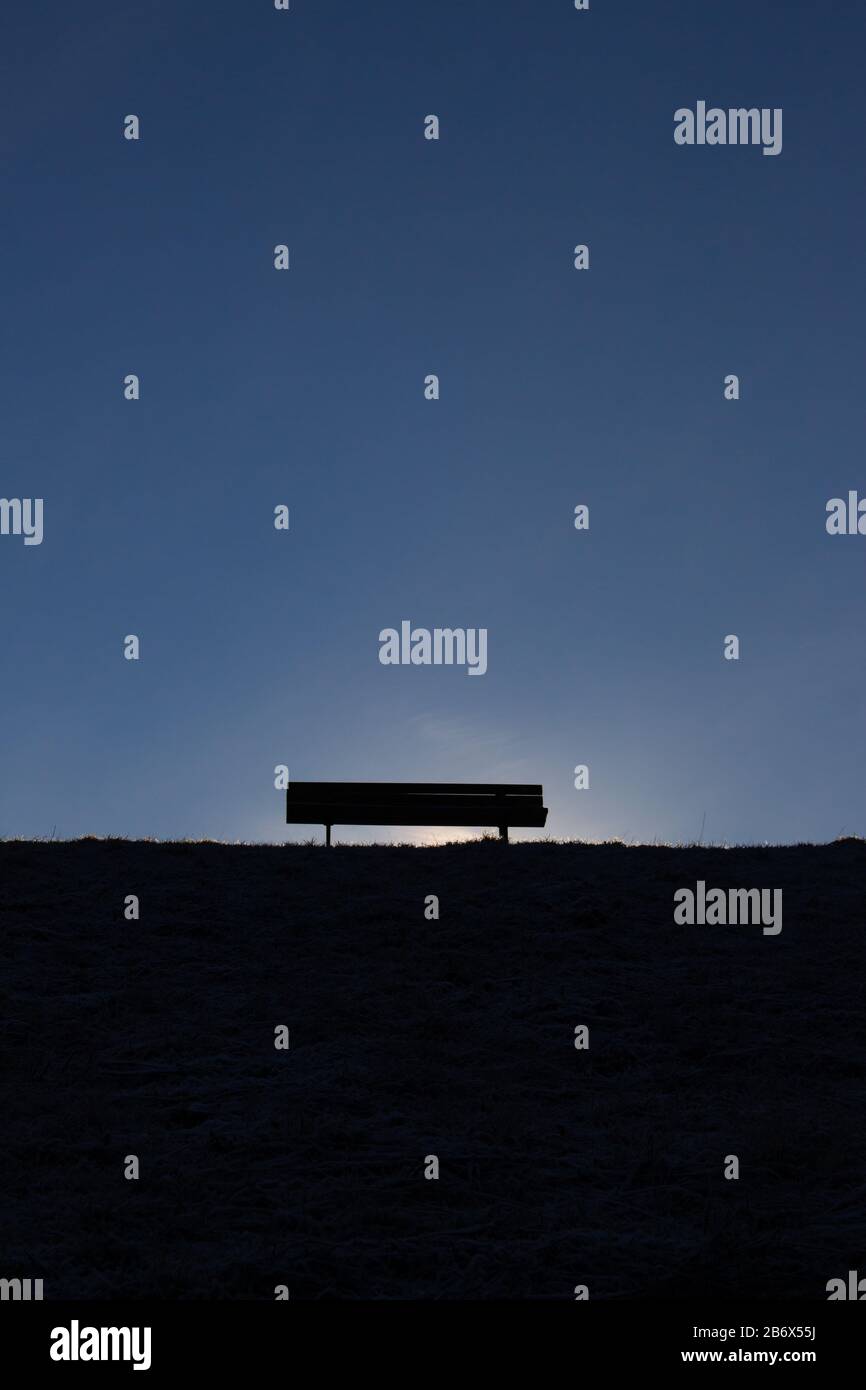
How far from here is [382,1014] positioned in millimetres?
10633

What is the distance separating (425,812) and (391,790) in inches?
21.7

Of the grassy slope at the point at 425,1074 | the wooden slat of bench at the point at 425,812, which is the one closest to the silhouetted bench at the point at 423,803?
the wooden slat of bench at the point at 425,812

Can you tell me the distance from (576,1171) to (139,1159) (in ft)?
9.35

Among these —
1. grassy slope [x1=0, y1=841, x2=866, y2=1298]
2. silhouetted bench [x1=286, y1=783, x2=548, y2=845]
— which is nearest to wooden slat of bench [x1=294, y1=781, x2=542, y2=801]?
silhouetted bench [x1=286, y1=783, x2=548, y2=845]

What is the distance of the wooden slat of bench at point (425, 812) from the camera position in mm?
16438

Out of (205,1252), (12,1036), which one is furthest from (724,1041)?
(12,1036)

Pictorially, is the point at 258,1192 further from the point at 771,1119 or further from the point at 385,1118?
the point at 771,1119

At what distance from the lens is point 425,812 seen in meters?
16.4

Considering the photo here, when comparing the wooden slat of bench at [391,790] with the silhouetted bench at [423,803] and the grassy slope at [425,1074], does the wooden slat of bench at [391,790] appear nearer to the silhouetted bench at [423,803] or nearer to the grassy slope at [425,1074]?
the silhouetted bench at [423,803]

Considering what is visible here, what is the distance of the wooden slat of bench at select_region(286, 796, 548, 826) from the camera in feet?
53.9

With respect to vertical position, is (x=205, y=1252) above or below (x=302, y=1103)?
below

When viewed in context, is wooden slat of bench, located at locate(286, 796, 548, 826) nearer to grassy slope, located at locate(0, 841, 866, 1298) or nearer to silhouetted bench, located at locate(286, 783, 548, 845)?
silhouetted bench, located at locate(286, 783, 548, 845)

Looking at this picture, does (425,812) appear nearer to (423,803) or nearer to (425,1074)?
(423,803)
